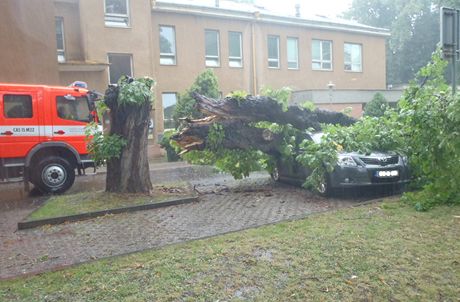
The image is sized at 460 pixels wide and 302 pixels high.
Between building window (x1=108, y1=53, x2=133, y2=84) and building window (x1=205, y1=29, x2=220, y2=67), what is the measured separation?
440cm

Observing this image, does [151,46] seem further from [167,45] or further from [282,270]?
[282,270]

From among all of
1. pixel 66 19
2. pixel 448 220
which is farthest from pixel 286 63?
pixel 448 220

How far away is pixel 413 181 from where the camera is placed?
29.2 feet

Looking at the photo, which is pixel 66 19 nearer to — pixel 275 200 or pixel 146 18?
pixel 146 18

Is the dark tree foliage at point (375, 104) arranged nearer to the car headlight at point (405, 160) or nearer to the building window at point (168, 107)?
the building window at point (168, 107)

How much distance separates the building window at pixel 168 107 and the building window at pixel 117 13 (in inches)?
155

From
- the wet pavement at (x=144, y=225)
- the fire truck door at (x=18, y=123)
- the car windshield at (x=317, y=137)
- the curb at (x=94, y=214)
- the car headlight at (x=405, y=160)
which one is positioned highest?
the fire truck door at (x=18, y=123)

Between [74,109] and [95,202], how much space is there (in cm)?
382

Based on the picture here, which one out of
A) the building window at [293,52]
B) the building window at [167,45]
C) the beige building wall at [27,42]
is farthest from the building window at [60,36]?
the building window at [293,52]

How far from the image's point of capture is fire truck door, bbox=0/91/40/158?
10414 millimetres

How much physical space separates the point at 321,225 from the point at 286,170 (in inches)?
159

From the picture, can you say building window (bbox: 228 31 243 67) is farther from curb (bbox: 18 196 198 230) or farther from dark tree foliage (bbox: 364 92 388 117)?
curb (bbox: 18 196 198 230)

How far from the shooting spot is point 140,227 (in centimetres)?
679

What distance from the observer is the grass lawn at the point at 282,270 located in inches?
159
